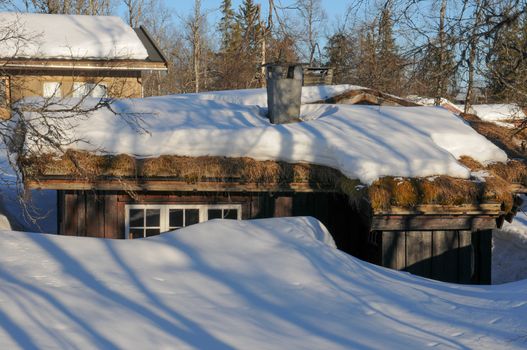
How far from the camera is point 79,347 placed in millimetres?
4102

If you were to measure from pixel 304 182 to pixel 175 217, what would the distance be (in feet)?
6.28

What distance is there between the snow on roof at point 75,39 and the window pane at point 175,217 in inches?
407

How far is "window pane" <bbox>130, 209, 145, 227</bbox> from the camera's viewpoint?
372 inches

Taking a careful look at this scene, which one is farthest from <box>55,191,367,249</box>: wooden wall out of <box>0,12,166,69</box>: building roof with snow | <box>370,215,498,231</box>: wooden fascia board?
<box>0,12,166,69</box>: building roof with snow

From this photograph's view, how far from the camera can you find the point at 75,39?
20984 mm

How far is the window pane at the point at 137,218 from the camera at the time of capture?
9.45 metres

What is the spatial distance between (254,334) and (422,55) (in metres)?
4.95

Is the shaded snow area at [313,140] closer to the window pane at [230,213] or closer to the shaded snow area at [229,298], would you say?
the window pane at [230,213]

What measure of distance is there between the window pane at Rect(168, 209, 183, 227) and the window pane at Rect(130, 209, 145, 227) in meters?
0.38

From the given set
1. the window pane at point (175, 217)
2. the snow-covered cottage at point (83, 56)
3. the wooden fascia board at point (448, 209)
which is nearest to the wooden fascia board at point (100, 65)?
the snow-covered cottage at point (83, 56)

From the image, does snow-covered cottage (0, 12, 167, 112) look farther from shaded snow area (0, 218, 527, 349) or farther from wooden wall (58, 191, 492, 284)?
shaded snow area (0, 218, 527, 349)

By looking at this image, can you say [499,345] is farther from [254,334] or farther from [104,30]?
[104,30]

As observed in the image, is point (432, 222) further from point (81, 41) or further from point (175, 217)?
point (81, 41)

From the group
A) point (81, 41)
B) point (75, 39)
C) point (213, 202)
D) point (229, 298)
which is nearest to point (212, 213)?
point (213, 202)
